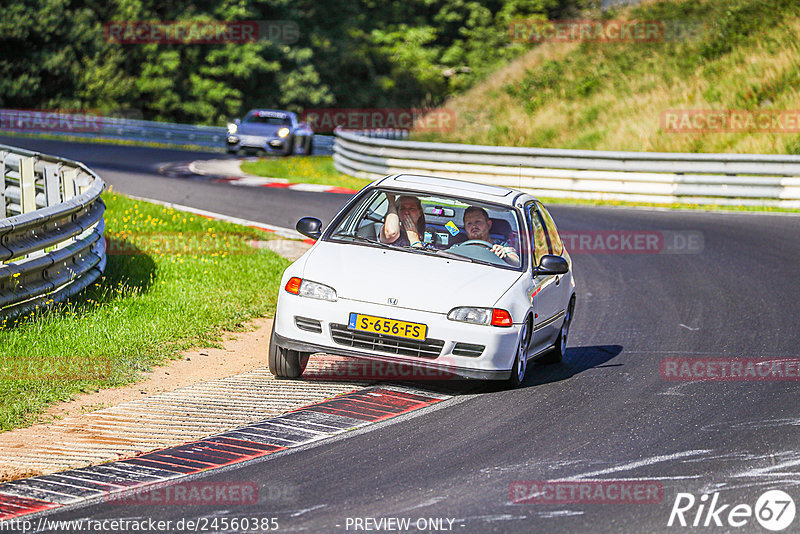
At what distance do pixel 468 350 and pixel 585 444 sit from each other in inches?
52.6

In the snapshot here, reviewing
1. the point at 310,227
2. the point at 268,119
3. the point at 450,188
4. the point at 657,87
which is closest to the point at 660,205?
the point at 657,87

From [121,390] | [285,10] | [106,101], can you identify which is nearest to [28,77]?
[106,101]

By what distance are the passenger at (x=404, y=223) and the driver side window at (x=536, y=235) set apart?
35.3 inches

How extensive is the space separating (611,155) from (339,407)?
16275mm

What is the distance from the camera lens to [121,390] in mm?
8070

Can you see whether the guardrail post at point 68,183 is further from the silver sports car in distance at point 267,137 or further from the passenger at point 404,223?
the silver sports car in distance at point 267,137

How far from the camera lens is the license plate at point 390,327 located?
7816 mm

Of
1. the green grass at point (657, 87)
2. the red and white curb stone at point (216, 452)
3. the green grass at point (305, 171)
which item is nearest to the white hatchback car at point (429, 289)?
the red and white curb stone at point (216, 452)

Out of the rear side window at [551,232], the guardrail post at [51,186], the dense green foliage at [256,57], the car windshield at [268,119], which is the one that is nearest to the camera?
the rear side window at [551,232]

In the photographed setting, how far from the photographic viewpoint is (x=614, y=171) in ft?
75.5

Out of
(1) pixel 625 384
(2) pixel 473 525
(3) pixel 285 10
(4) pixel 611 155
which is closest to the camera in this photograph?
(2) pixel 473 525

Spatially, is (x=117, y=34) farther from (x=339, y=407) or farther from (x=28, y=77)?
(x=339, y=407)

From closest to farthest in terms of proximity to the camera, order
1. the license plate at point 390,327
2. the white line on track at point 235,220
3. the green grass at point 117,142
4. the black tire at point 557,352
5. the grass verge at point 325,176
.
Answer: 1. the license plate at point 390,327
2. the black tire at point 557,352
3. the white line on track at point 235,220
4. the grass verge at point 325,176
5. the green grass at point 117,142

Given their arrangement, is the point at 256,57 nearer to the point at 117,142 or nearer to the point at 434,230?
the point at 117,142
